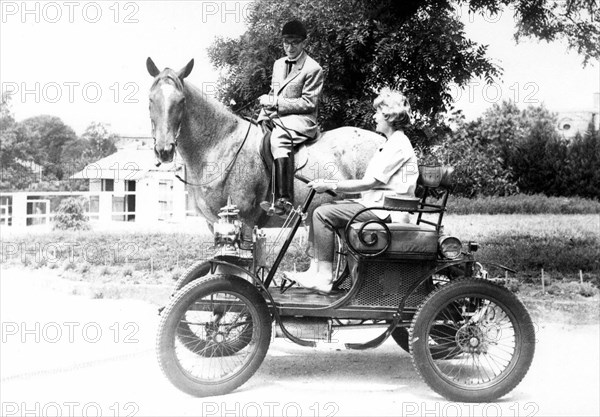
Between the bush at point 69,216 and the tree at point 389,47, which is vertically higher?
the tree at point 389,47

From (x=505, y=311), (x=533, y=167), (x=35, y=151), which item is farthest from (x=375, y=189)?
(x=533, y=167)

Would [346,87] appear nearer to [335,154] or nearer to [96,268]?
[335,154]

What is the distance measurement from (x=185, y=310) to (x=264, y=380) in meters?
0.91

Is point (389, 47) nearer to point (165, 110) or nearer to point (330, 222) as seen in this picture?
point (165, 110)

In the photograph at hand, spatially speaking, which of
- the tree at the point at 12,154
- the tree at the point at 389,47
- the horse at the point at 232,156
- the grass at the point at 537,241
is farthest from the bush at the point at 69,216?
the horse at the point at 232,156

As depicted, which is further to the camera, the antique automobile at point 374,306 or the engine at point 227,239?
the engine at point 227,239

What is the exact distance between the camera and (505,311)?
181 inches

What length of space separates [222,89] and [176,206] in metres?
6.62

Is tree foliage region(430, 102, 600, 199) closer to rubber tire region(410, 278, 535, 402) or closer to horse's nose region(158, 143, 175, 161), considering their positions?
horse's nose region(158, 143, 175, 161)

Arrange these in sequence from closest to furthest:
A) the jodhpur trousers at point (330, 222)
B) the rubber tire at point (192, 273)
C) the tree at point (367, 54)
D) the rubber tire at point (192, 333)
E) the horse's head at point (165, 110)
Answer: the jodhpur trousers at point (330, 222) < the rubber tire at point (192, 333) < the rubber tire at point (192, 273) < the horse's head at point (165, 110) < the tree at point (367, 54)

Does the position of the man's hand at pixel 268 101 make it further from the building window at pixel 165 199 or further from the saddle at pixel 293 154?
the building window at pixel 165 199

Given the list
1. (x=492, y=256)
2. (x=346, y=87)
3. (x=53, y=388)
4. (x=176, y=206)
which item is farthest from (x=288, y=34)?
(x=176, y=206)

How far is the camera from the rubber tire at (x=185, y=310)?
14.4 ft

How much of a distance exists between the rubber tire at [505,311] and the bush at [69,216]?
11640mm
